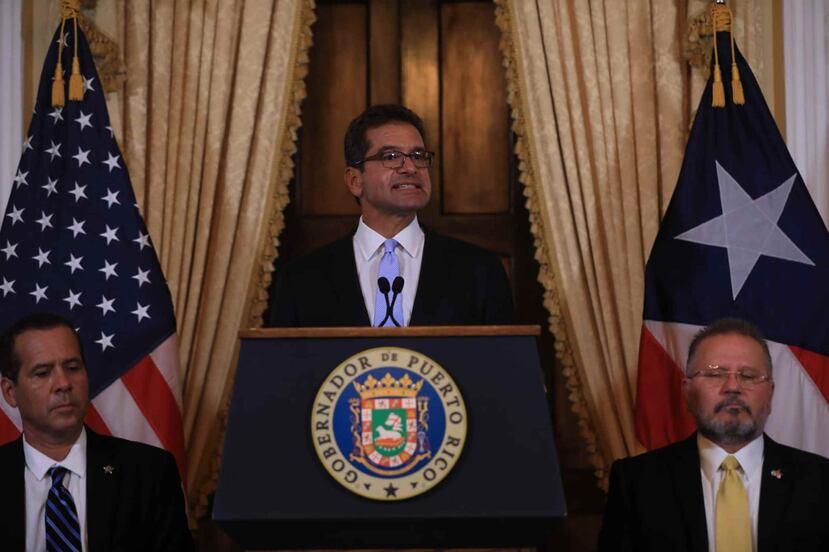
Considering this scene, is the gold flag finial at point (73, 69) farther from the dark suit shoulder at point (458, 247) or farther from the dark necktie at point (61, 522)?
the dark necktie at point (61, 522)

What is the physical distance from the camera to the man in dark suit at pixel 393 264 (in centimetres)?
329

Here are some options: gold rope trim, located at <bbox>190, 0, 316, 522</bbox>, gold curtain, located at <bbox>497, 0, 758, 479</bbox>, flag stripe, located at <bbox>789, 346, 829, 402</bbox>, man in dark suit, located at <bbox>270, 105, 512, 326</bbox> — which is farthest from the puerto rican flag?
gold rope trim, located at <bbox>190, 0, 316, 522</bbox>

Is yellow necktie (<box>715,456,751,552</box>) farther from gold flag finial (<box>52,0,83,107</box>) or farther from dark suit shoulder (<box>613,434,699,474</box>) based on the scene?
gold flag finial (<box>52,0,83,107</box>)

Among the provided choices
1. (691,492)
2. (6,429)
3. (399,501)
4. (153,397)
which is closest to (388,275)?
(691,492)

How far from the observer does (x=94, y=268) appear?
4.10 metres

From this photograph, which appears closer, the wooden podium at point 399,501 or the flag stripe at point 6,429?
the wooden podium at point 399,501

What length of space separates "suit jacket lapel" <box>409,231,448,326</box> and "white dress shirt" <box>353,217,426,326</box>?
2 centimetres

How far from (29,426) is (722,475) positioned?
1792 mm

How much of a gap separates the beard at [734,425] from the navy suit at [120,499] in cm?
138

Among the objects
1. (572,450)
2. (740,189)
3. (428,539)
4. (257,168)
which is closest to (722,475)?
(428,539)

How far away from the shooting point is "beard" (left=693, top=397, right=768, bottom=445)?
303 centimetres

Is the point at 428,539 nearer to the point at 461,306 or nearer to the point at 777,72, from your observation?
the point at 461,306

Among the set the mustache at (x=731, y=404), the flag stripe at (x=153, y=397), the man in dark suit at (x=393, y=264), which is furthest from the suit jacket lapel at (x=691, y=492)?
the flag stripe at (x=153, y=397)

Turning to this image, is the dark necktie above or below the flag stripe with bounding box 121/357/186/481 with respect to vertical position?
below
